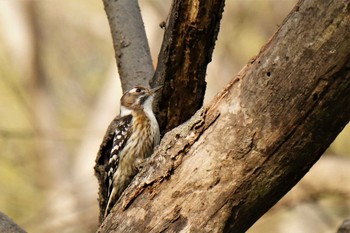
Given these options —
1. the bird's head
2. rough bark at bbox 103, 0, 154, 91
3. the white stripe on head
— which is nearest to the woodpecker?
the bird's head

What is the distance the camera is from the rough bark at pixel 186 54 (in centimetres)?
451

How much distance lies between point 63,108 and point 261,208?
515 inches

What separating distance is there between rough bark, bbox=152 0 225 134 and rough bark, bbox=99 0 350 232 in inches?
34.3

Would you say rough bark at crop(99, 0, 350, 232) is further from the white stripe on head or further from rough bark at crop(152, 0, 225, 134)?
the white stripe on head

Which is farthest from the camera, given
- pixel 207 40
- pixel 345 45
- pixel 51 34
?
pixel 51 34

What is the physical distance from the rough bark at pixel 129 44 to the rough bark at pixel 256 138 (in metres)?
1.73

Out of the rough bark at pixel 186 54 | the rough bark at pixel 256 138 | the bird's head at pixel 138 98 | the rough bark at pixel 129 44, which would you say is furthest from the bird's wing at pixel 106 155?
the rough bark at pixel 256 138

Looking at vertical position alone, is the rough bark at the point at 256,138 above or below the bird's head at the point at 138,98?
below

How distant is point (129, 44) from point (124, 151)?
79 cm

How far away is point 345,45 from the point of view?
317cm

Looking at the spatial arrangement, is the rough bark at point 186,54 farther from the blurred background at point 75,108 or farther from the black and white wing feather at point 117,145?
the blurred background at point 75,108

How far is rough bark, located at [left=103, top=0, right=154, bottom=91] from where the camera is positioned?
18.5 feet

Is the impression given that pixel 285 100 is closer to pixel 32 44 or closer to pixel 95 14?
pixel 32 44

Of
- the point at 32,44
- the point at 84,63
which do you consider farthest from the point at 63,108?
the point at 32,44
